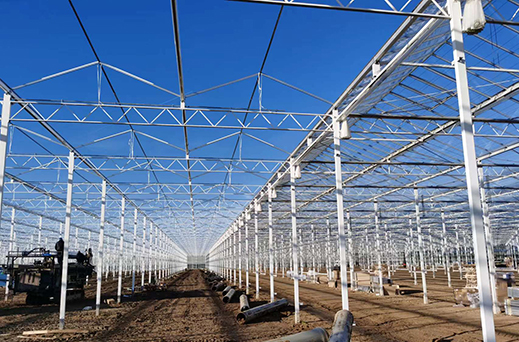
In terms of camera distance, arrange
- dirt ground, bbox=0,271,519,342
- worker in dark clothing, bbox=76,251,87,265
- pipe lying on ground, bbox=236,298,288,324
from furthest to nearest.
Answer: worker in dark clothing, bbox=76,251,87,265, pipe lying on ground, bbox=236,298,288,324, dirt ground, bbox=0,271,519,342

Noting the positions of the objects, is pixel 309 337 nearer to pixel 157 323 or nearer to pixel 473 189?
pixel 473 189

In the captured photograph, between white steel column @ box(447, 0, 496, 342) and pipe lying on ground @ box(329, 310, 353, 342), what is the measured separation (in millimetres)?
2873

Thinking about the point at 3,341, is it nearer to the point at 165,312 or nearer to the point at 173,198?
the point at 165,312

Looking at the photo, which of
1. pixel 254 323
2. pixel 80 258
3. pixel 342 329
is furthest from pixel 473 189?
pixel 80 258

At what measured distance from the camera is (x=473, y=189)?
6707mm

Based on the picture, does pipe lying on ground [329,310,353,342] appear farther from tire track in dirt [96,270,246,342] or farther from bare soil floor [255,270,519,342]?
tire track in dirt [96,270,246,342]

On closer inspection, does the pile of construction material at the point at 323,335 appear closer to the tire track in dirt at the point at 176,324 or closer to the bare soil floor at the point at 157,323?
the bare soil floor at the point at 157,323

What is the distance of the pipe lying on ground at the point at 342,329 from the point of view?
27.9 ft

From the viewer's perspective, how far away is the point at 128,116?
1591 cm

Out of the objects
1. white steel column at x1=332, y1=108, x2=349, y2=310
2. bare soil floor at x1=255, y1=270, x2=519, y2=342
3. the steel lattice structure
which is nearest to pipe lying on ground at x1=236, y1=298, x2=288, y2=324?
bare soil floor at x1=255, y1=270, x2=519, y2=342

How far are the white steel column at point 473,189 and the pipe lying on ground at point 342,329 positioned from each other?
287 cm

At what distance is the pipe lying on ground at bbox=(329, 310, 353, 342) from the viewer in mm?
8508

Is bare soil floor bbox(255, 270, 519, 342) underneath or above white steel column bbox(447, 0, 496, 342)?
underneath

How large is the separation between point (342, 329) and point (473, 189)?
4.27m
